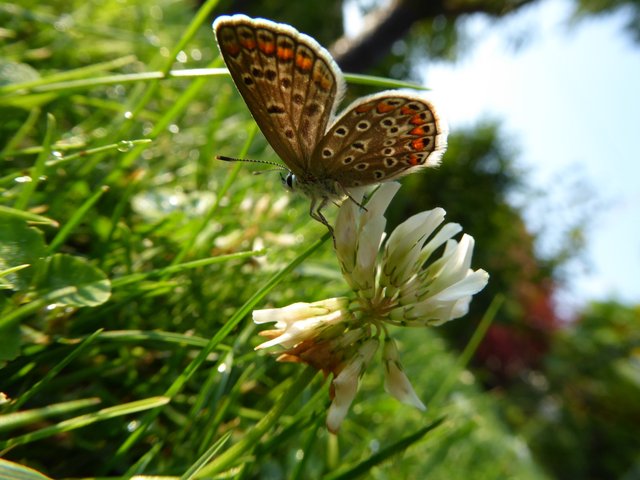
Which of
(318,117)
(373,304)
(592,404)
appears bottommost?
(592,404)

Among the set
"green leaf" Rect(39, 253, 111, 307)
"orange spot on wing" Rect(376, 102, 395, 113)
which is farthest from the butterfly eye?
"green leaf" Rect(39, 253, 111, 307)

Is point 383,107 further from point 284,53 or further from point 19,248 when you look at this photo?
point 19,248

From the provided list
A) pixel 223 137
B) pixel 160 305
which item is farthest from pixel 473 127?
pixel 160 305

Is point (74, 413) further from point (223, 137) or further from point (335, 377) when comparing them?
point (223, 137)

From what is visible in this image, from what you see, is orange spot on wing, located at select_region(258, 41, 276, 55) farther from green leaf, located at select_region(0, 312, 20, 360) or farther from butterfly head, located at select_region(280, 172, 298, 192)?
green leaf, located at select_region(0, 312, 20, 360)

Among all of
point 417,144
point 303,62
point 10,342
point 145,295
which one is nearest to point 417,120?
point 417,144

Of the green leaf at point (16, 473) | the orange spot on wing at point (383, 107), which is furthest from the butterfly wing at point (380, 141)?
the green leaf at point (16, 473)
